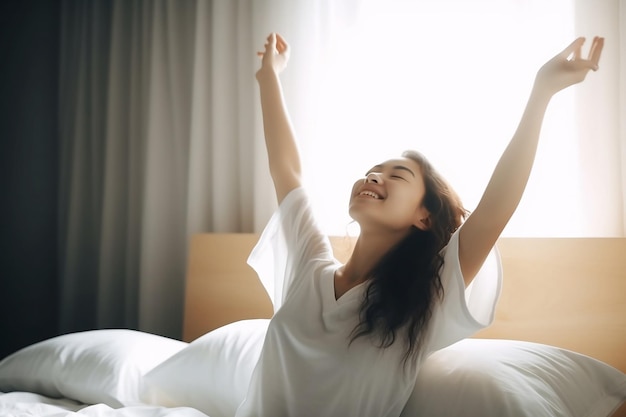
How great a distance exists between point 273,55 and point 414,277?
0.75 meters

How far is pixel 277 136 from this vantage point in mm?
1469

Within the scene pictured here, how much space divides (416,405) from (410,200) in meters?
0.43

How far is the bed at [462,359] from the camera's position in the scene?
114cm

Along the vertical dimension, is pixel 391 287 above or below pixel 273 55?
below

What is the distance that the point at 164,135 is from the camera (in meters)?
2.47

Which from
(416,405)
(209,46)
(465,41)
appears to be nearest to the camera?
(416,405)

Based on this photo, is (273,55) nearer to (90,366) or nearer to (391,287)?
(391,287)

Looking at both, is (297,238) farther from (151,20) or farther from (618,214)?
(151,20)

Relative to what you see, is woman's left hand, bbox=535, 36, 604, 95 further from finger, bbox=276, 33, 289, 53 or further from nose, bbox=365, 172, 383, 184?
finger, bbox=276, 33, 289, 53

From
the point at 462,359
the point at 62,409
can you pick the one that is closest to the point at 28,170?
the point at 62,409

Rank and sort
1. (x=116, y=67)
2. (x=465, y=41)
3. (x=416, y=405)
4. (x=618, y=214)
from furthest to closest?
(x=116, y=67) < (x=465, y=41) < (x=618, y=214) < (x=416, y=405)

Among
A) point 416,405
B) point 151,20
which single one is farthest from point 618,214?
point 151,20

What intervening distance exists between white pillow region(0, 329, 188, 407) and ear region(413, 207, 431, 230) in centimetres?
87

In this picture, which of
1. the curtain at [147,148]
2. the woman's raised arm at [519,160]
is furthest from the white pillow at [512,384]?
the curtain at [147,148]
